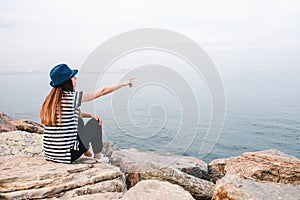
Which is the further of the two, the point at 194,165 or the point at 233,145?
the point at 233,145

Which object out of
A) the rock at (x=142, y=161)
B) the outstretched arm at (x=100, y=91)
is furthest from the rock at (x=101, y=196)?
the rock at (x=142, y=161)

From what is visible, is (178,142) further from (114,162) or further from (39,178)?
(39,178)

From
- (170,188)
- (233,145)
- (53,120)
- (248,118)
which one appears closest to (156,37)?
(53,120)

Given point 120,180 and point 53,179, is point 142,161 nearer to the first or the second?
point 120,180

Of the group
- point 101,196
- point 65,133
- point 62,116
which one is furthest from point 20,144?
point 101,196

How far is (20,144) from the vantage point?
29.2 feet

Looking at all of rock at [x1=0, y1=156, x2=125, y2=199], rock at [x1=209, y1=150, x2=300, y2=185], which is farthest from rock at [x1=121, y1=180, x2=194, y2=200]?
rock at [x1=209, y1=150, x2=300, y2=185]

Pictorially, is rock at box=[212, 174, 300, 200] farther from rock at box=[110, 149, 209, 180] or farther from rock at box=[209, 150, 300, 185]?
rock at box=[110, 149, 209, 180]

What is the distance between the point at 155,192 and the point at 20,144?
571cm

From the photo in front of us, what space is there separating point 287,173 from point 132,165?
4.35m

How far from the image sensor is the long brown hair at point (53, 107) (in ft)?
19.4

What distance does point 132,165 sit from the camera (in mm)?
8125

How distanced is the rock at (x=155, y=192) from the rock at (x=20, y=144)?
4.38 m

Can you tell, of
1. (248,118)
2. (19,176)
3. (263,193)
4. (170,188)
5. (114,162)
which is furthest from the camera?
(248,118)
